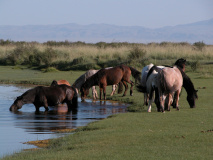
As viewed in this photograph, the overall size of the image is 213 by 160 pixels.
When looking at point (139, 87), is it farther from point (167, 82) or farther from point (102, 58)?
point (102, 58)

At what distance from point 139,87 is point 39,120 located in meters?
3.71

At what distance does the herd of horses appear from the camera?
44.9ft

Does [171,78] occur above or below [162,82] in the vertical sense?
above

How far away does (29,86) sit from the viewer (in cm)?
2634

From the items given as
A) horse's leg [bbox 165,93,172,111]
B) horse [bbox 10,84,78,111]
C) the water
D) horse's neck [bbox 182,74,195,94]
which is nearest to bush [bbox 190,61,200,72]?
the water

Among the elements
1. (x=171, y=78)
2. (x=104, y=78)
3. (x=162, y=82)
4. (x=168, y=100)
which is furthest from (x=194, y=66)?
(x=162, y=82)

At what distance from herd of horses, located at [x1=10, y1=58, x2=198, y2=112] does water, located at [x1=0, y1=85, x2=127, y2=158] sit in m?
0.44

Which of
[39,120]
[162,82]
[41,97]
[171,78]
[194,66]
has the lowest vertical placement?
[39,120]

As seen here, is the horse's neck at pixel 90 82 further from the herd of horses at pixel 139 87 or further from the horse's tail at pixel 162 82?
the horse's tail at pixel 162 82

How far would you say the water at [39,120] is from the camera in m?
10.8

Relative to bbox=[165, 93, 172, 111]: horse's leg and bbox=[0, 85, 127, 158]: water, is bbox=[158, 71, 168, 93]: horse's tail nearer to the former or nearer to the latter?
bbox=[165, 93, 172, 111]: horse's leg

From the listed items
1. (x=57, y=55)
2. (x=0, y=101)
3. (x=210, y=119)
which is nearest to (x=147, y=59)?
(x=57, y=55)

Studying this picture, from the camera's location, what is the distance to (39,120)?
14023mm

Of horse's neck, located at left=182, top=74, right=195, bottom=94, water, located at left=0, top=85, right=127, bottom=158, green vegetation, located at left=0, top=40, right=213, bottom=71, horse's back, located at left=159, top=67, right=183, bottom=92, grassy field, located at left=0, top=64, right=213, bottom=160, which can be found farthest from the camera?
green vegetation, located at left=0, top=40, right=213, bottom=71
